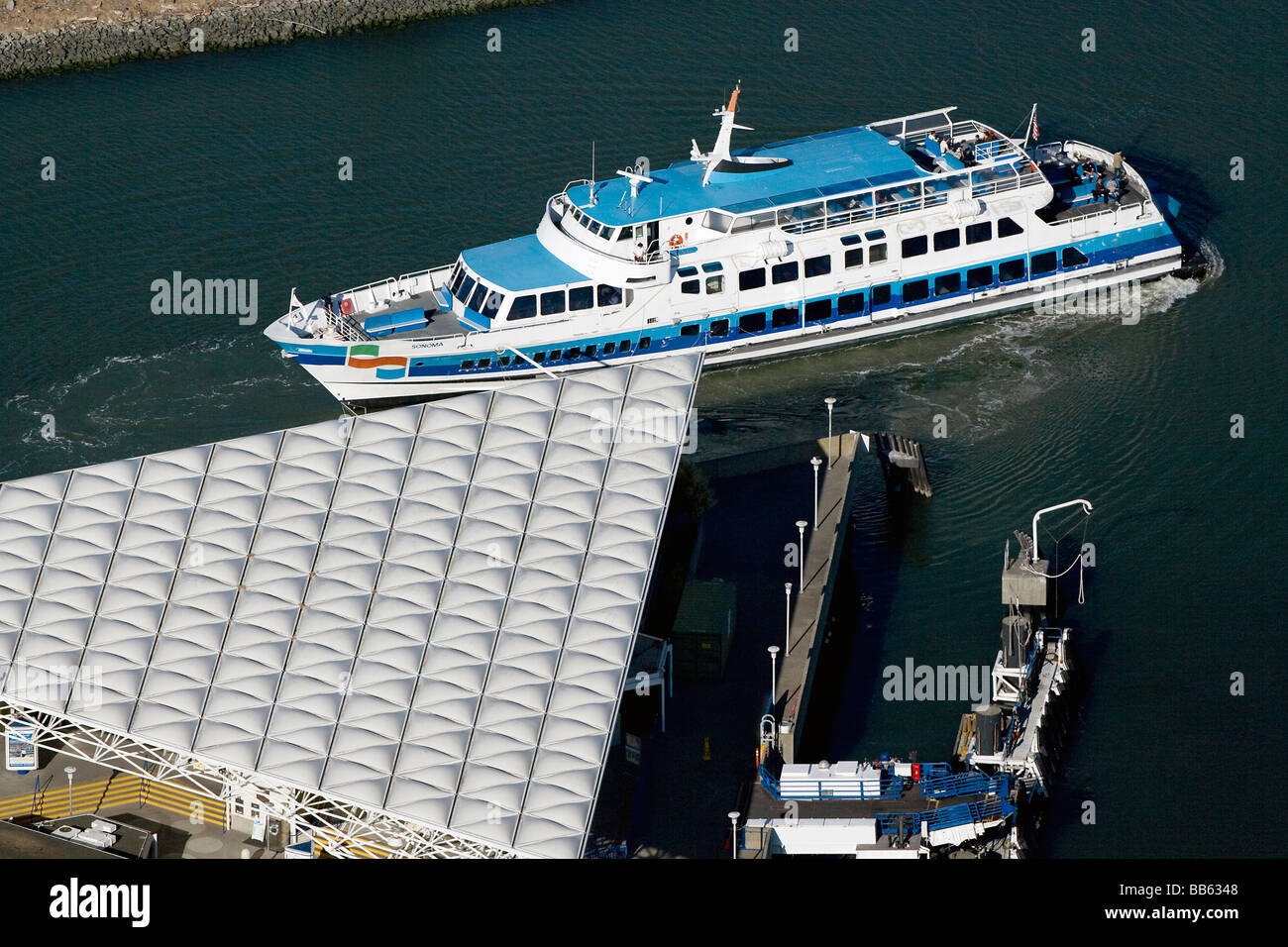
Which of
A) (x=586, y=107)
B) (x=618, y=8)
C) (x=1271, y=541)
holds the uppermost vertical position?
(x=618, y=8)

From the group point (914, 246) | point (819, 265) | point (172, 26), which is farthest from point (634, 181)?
point (172, 26)

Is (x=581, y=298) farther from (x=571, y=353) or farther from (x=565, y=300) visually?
(x=571, y=353)

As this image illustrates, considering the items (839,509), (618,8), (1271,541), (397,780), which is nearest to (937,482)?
(839,509)

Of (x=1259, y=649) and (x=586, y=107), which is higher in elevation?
(x=586, y=107)

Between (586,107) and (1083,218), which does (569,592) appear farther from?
(586,107)

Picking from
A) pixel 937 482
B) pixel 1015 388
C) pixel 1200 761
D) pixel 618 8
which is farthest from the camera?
pixel 618 8
